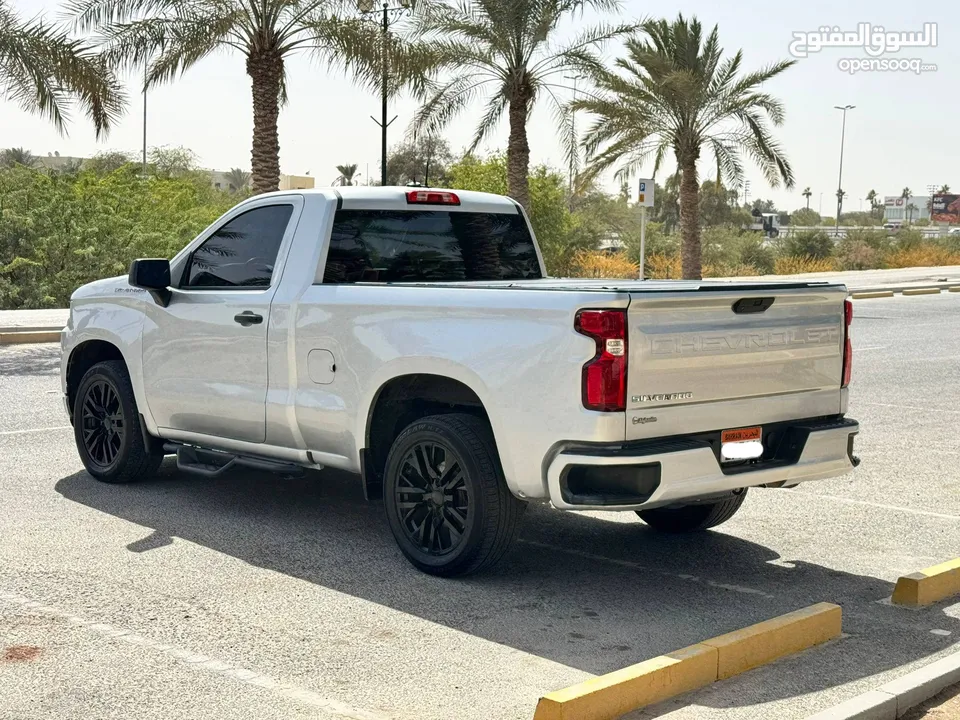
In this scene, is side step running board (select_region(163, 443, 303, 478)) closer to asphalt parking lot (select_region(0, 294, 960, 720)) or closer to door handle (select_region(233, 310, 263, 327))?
asphalt parking lot (select_region(0, 294, 960, 720))

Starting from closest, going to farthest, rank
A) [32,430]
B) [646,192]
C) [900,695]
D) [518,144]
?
1. [900,695]
2. [32,430]
3. [646,192]
4. [518,144]

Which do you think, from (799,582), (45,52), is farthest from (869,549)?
(45,52)

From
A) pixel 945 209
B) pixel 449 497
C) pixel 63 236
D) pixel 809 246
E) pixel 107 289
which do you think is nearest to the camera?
pixel 449 497

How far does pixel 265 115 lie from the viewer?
24.2 metres

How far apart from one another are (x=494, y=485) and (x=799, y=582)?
1670 millimetres

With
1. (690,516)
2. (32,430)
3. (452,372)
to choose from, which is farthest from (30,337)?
(452,372)

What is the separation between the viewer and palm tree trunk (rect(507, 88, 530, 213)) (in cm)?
2852

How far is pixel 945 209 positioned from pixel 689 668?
16685 cm

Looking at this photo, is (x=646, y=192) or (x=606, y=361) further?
(x=646, y=192)

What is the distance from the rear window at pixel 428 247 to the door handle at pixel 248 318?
0.47 m

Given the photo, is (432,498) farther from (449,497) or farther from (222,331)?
(222,331)

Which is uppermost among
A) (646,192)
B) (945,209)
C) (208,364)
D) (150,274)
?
(945,209)

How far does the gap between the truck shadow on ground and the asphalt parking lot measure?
0.06ft

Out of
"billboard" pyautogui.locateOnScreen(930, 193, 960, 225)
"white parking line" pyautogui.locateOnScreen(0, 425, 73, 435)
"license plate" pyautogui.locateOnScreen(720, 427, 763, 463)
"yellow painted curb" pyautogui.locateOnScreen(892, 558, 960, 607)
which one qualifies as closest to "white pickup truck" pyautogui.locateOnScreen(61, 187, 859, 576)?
"license plate" pyautogui.locateOnScreen(720, 427, 763, 463)
